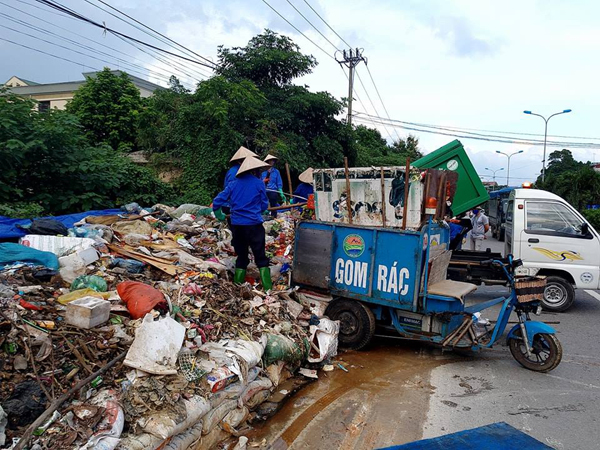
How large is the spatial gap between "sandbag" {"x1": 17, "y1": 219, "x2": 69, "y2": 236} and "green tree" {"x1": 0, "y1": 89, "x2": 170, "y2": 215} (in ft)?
5.25

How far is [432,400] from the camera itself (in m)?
4.37

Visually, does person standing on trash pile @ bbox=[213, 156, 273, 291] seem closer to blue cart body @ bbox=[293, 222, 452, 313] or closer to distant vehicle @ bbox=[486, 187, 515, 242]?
blue cart body @ bbox=[293, 222, 452, 313]

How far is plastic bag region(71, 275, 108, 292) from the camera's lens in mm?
4395

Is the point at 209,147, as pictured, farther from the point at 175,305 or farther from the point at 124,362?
the point at 124,362

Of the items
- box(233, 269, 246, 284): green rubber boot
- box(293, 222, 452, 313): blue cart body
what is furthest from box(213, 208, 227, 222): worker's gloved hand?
box(293, 222, 452, 313): blue cart body

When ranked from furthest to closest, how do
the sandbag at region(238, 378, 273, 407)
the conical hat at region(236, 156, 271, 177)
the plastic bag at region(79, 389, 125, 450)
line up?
the conical hat at region(236, 156, 271, 177)
the sandbag at region(238, 378, 273, 407)
the plastic bag at region(79, 389, 125, 450)

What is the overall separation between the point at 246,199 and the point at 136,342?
2.54 m

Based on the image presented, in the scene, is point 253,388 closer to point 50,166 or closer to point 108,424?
point 108,424

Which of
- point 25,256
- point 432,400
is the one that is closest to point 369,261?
point 432,400

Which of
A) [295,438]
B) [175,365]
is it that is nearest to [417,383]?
[295,438]

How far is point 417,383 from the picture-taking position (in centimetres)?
475

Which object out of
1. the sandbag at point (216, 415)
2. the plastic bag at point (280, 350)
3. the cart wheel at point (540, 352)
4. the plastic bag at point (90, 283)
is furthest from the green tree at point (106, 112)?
the cart wheel at point (540, 352)

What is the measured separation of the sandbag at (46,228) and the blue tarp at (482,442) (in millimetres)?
5357

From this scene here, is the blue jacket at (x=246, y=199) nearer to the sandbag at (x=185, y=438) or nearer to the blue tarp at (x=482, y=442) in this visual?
the sandbag at (x=185, y=438)
